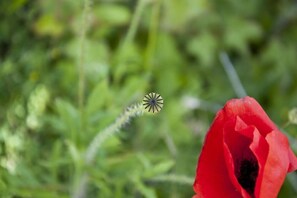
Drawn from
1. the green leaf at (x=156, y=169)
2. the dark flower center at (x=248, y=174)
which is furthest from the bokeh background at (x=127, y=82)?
the dark flower center at (x=248, y=174)

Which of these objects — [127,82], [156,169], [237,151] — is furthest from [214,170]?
[127,82]

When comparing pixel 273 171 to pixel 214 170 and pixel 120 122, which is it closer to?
pixel 214 170

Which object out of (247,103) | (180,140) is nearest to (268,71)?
(180,140)

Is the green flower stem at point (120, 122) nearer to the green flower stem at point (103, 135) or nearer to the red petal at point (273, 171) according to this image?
the green flower stem at point (103, 135)

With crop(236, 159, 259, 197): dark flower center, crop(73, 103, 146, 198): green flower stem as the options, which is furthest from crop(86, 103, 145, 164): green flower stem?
crop(236, 159, 259, 197): dark flower center

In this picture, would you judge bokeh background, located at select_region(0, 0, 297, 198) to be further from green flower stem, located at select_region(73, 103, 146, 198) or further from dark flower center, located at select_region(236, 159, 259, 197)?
dark flower center, located at select_region(236, 159, 259, 197)
